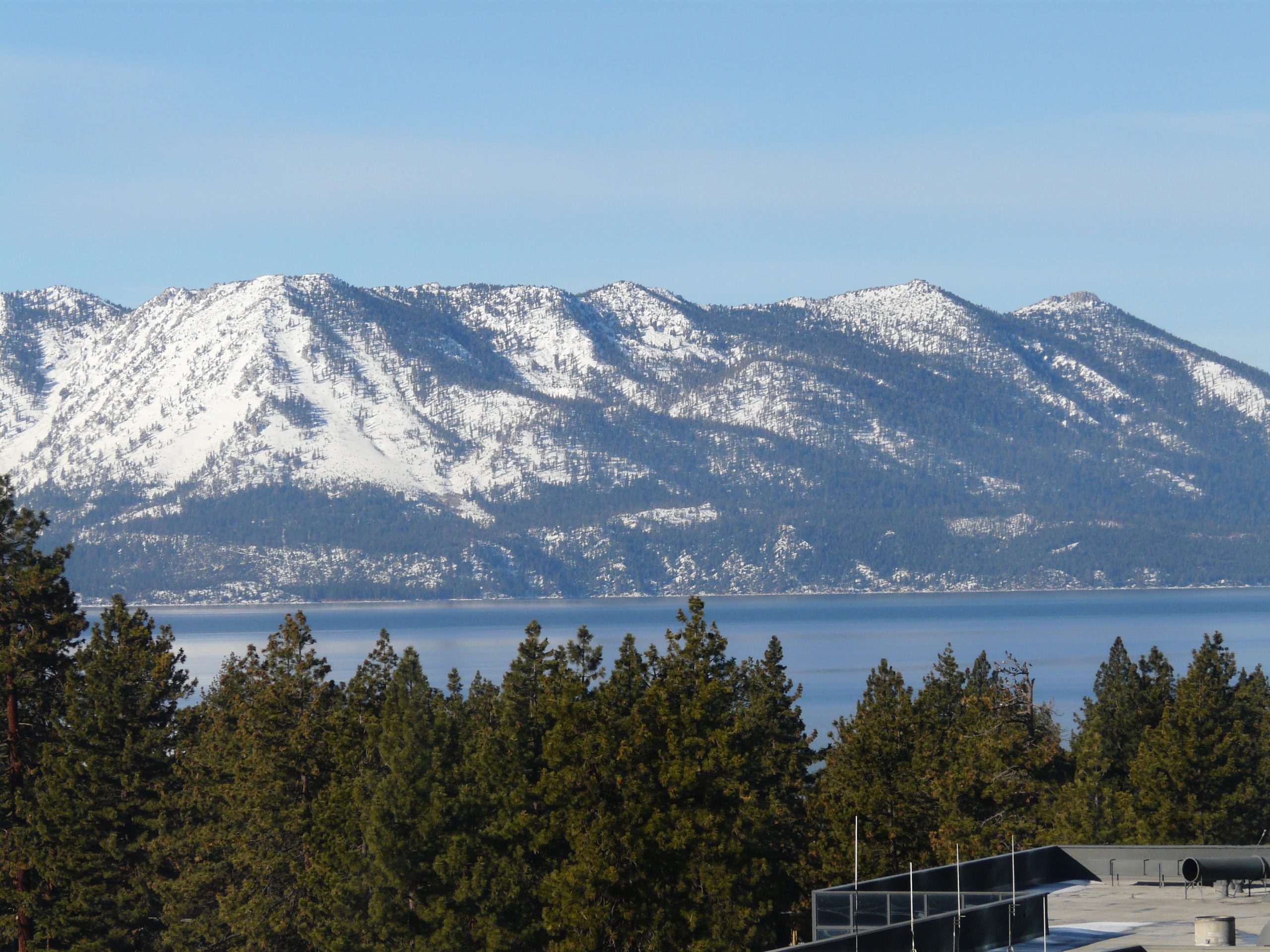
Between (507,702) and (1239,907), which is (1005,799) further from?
(1239,907)

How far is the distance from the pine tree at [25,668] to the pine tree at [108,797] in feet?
3.05

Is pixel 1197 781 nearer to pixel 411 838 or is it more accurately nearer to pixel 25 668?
pixel 411 838

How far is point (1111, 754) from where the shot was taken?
102 meters

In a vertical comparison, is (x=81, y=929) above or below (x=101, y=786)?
below

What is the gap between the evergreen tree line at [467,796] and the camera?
54625 millimetres

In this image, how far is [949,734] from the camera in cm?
7612

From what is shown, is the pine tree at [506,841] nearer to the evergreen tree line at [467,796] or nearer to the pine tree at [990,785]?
the evergreen tree line at [467,796]

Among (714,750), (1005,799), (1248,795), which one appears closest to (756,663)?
(1005,799)

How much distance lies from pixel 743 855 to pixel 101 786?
2513 centimetres

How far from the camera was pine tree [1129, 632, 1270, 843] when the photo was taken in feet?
266

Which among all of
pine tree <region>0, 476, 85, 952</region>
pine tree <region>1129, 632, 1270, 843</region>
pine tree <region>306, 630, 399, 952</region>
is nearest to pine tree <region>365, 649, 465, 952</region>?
pine tree <region>306, 630, 399, 952</region>

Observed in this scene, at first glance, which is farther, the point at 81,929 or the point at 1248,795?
the point at 1248,795

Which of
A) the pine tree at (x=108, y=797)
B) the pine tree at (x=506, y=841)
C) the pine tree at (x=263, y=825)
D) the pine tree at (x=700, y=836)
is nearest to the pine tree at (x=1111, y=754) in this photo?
the pine tree at (x=700, y=836)

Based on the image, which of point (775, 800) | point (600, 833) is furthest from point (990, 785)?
point (600, 833)
